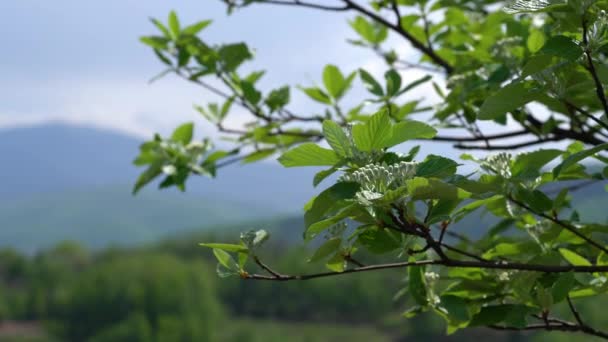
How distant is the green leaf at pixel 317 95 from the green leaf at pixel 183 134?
0.47m

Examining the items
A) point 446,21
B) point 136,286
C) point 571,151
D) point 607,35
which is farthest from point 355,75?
point 136,286

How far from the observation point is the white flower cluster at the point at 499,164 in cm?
132

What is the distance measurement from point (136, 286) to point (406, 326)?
32.7 metres

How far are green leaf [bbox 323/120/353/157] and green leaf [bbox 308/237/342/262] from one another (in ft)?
0.68

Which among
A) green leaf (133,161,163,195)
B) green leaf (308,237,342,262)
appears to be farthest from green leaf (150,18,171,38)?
green leaf (308,237,342,262)

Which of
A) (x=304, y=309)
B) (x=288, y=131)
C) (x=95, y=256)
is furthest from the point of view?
(x=95, y=256)

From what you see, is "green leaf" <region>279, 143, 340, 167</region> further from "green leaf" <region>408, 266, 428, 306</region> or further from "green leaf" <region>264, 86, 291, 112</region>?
"green leaf" <region>264, 86, 291, 112</region>

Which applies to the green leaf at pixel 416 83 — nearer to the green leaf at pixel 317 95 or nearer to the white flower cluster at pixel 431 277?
the green leaf at pixel 317 95

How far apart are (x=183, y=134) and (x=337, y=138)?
1551 mm

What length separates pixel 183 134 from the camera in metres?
2.61

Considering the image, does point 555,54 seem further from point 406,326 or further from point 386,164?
point 406,326

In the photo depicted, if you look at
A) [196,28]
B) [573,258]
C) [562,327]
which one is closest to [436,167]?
[573,258]

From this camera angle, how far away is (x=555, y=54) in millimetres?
Result: 1087

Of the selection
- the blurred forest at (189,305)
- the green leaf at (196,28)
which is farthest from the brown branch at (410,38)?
the blurred forest at (189,305)
